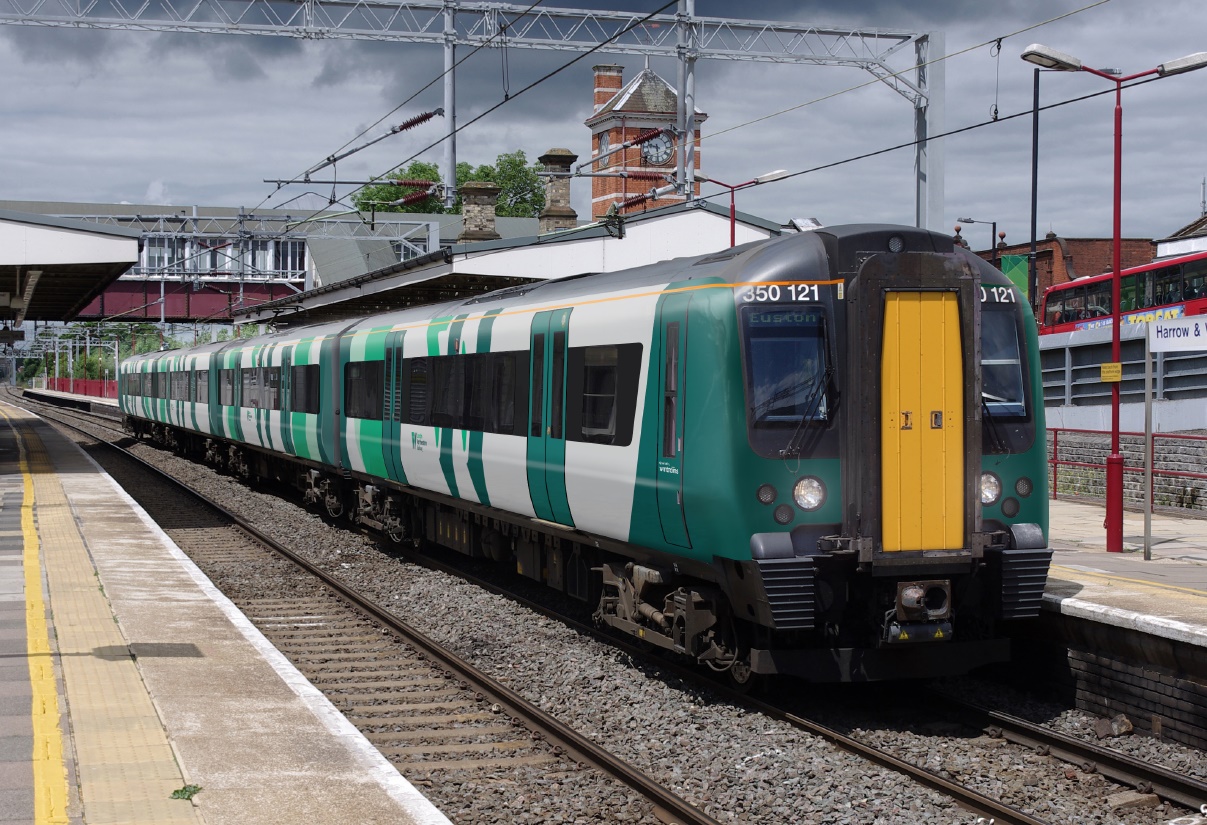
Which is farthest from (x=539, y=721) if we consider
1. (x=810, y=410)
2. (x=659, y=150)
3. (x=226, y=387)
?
(x=659, y=150)

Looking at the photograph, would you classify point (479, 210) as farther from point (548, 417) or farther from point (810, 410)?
point (810, 410)

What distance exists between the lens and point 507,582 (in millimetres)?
14852

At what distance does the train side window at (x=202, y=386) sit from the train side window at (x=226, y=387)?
4.65 ft

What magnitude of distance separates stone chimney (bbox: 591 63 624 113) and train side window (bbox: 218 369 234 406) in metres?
45.7

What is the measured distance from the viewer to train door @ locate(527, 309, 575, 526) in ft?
36.5

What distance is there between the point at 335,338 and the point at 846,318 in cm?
1221

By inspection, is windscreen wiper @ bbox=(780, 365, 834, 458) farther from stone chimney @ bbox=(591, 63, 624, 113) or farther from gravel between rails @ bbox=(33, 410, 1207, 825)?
stone chimney @ bbox=(591, 63, 624, 113)

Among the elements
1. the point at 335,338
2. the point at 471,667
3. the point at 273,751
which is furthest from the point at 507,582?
the point at 273,751

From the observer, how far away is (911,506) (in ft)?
28.0

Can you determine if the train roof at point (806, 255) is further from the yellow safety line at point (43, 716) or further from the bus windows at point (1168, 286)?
the bus windows at point (1168, 286)

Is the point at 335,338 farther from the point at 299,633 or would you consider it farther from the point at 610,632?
the point at 610,632

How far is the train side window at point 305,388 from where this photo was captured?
20297 mm

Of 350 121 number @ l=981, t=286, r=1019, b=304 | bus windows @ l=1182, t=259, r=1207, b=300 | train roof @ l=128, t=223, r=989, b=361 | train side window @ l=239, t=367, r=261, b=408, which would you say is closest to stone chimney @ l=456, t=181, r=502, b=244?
train side window @ l=239, t=367, r=261, b=408

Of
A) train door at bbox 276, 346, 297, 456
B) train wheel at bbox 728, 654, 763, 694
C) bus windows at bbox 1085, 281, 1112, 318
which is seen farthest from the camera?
bus windows at bbox 1085, 281, 1112, 318
